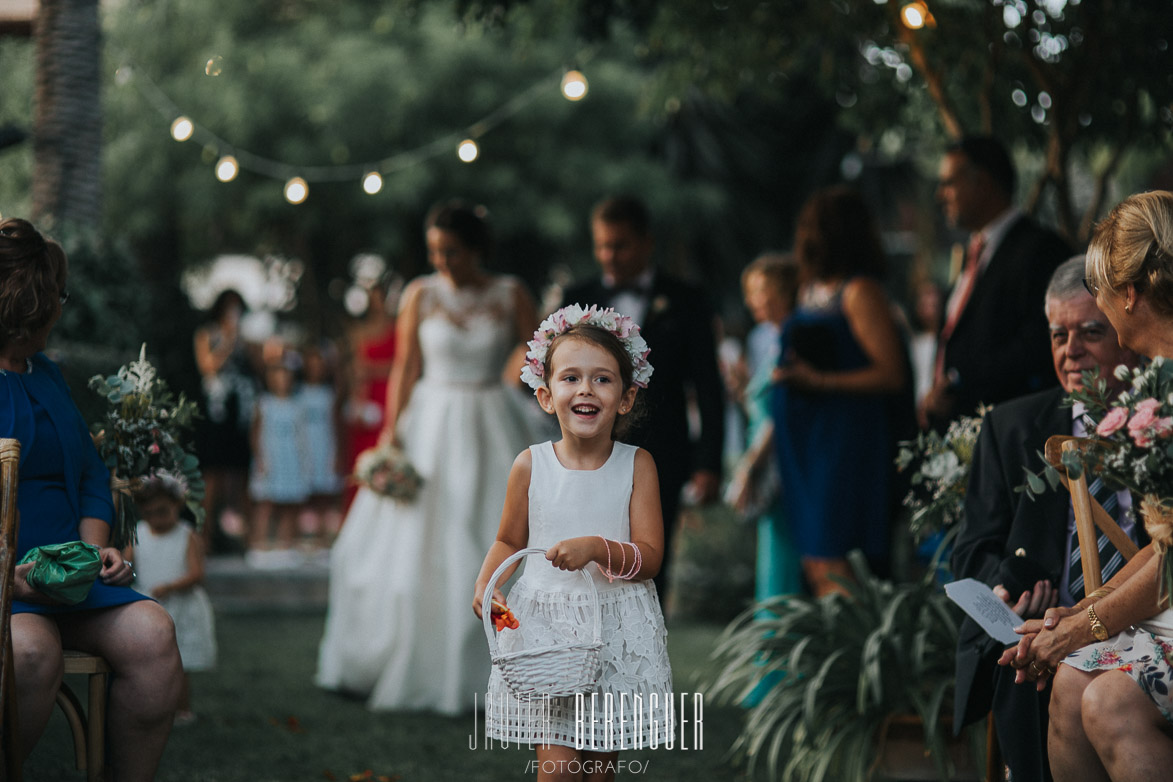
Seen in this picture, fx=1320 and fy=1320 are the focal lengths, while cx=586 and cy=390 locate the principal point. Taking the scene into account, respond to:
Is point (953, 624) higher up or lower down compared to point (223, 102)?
lower down

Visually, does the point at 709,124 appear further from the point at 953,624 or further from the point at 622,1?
the point at 953,624

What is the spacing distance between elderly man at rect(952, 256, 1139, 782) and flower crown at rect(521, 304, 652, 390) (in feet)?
3.25

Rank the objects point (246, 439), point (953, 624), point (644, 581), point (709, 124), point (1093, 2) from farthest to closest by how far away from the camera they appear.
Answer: point (709, 124) < point (246, 439) < point (1093, 2) < point (953, 624) < point (644, 581)

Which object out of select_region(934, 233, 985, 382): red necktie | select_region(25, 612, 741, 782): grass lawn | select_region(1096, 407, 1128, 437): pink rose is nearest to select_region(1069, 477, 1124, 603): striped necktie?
select_region(1096, 407, 1128, 437): pink rose

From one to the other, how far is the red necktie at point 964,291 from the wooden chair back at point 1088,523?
6.25 feet

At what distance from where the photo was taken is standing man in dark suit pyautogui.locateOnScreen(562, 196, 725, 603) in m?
5.44

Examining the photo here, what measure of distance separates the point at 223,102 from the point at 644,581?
11.9 m

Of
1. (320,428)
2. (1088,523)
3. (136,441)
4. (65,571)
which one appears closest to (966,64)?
(1088,523)

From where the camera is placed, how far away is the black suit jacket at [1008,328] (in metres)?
4.58

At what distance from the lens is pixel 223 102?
45.6ft

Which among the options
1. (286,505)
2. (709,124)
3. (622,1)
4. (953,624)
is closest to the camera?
(953,624)

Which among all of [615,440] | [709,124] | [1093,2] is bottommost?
[615,440]

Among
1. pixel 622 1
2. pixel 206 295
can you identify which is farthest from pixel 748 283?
pixel 206 295

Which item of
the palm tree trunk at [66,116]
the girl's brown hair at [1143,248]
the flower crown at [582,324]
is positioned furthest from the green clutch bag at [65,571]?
the palm tree trunk at [66,116]
